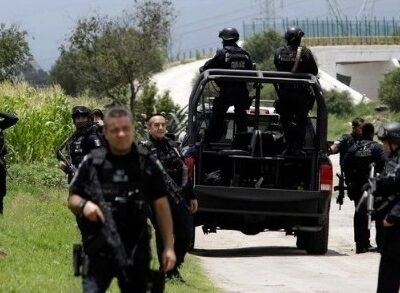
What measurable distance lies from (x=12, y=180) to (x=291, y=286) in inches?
420

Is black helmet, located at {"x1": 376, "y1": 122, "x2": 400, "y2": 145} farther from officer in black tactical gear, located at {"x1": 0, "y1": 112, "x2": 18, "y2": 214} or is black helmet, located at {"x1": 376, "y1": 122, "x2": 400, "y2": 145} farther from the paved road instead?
officer in black tactical gear, located at {"x1": 0, "y1": 112, "x2": 18, "y2": 214}

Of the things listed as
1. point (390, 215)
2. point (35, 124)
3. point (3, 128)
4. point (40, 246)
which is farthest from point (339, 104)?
point (390, 215)

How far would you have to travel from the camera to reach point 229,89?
16484 millimetres

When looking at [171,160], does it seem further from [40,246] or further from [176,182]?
[40,246]

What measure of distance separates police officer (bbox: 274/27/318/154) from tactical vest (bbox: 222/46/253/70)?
0.43 m

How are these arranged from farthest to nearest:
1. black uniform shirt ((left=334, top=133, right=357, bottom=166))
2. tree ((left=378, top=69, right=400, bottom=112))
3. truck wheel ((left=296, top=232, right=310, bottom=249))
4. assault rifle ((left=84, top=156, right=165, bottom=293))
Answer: tree ((left=378, top=69, right=400, bottom=112)), black uniform shirt ((left=334, top=133, right=357, bottom=166)), truck wheel ((left=296, top=232, right=310, bottom=249)), assault rifle ((left=84, top=156, right=165, bottom=293))

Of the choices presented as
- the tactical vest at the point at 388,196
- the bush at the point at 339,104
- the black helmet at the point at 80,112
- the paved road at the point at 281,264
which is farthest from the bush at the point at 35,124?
the bush at the point at 339,104

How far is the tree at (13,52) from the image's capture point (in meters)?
44.2

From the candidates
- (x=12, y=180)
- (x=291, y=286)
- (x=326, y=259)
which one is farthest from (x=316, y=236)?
(x=12, y=180)

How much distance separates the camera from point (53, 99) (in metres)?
27.9

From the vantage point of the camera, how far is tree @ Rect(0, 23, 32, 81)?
44.2 m

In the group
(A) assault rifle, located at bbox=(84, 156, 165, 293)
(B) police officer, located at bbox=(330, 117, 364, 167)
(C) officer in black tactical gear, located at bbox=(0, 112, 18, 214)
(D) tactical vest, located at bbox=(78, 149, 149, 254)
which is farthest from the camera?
(B) police officer, located at bbox=(330, 117, 364, 167)

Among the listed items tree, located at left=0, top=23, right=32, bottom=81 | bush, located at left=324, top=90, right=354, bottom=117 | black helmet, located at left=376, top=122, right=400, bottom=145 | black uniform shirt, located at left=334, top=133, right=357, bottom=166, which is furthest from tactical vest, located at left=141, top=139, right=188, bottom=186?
bush, located at left=324, top=90, right=354, bottom=117

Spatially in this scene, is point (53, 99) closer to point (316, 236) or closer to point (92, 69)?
point (316, 236)
